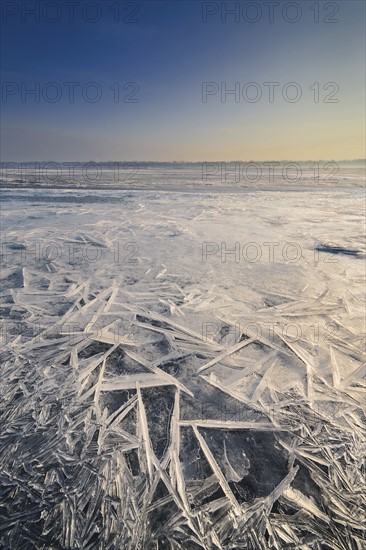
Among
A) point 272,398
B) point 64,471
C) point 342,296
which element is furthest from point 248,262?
point 64,471

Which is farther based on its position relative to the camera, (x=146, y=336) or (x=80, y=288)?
(x=80, y=288)

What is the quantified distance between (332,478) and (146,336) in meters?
2.04

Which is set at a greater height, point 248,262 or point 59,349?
point 248,262

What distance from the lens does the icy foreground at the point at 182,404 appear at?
5.42ft

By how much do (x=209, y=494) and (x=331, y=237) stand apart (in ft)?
22.2

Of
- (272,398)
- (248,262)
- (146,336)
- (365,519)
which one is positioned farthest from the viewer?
(248,262)

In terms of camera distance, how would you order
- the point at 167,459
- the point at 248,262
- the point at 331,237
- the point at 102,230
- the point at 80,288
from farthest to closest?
the point at 102,230, the point at 331,237, the point at 248,262, the point at 80,288, the point at 167,459

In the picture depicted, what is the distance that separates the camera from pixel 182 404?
243cm

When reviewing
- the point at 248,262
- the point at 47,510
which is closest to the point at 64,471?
the point at 47,510

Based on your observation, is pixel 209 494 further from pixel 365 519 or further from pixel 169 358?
pixel 169 358

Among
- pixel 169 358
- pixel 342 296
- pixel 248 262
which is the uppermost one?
pixel 248 262

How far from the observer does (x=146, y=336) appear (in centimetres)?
333

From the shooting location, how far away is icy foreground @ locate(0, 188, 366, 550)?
165 cm

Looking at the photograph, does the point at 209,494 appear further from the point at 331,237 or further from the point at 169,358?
the point at 331,237
